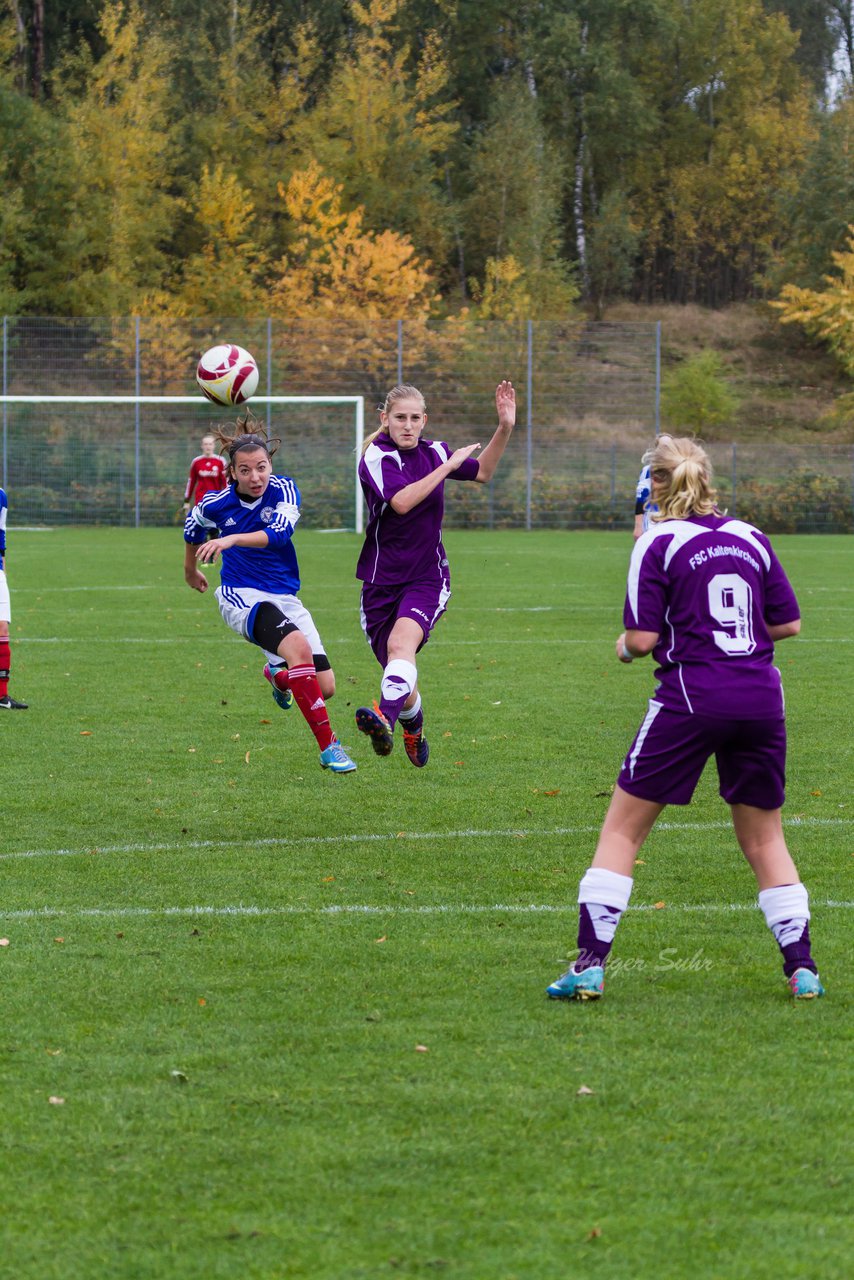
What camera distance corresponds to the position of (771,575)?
15.2ft

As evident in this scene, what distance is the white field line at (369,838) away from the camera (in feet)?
22.3

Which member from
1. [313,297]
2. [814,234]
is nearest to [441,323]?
[313,297]

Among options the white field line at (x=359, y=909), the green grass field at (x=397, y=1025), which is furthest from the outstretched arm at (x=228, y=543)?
the white field line at (x=359, y=909)

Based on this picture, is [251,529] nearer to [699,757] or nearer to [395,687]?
[395,687]

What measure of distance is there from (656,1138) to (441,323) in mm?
36342

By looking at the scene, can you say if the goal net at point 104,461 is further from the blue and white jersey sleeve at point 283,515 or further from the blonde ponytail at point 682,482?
the blonde ponytail at point 682,482

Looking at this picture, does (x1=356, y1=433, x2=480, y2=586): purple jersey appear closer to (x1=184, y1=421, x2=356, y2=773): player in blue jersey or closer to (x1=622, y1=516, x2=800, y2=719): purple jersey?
(x1=184, y1=421, x2=356, y2=773): player in blue jersey

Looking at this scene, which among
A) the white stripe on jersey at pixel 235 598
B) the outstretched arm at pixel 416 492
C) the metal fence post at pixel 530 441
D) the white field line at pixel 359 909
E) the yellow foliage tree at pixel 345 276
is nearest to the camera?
the white field line at pixel 359 909

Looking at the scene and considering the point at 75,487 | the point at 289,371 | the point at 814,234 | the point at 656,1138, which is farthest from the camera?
the point at 814,234

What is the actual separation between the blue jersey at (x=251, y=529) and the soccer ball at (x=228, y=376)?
298 centimetres

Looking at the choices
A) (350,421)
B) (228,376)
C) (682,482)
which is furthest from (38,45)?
(682,482)

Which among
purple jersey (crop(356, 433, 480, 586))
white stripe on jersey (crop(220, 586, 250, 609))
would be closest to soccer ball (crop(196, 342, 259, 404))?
white stripe on jersey (crop(220, 586, 250, 609))

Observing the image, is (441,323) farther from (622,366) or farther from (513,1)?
(513,1)

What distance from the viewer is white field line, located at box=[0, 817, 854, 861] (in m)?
6.79
